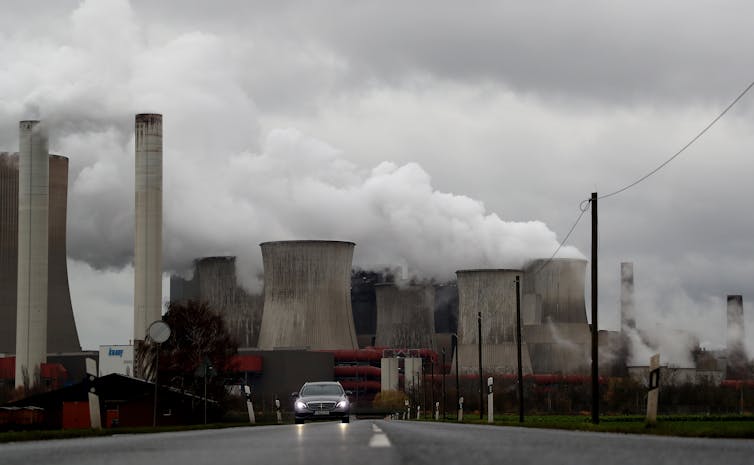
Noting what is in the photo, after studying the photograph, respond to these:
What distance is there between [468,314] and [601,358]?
80.1ft

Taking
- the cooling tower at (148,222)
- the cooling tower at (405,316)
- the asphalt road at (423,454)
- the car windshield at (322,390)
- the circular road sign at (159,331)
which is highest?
the cooling tower at (148,222)

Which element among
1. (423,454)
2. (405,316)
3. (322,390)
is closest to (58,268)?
(405,316)

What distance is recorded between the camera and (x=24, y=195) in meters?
79.3

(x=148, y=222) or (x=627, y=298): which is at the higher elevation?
(x=148, y=222)

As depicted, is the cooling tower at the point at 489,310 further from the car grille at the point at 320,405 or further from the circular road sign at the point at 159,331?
the circular road sign at the point at 159,331

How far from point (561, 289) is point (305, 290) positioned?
20233 millimetres

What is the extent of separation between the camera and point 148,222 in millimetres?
78062

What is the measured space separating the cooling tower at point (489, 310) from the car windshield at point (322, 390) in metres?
50.6

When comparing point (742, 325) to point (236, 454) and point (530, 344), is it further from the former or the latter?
point (236, 454)

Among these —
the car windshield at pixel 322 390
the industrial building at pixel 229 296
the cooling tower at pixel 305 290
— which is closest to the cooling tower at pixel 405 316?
the industrial building at pixel 229 296

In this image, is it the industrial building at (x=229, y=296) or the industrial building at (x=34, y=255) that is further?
the industrial building at (x=229, y=296)

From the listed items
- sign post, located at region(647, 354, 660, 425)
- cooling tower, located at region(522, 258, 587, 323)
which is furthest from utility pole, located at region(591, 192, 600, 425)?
cooling tower, located at region(522, 258, 587, 323)

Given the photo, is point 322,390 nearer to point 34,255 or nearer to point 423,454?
point 423,454

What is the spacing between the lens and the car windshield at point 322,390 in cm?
3098
